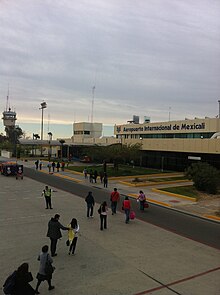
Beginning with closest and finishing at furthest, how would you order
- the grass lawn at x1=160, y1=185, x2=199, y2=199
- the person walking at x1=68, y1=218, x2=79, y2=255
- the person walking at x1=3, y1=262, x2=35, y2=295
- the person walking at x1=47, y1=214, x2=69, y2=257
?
the person walking at x1=3, y1=262, x2=35, y2=295
the person walking at x1=47, y1=214, x2=69, y2=257
the person walking at x1=68, y1=218, x2=79, y2=255
the grass lawn at x1=160, y1=185, x2=199, y2=199

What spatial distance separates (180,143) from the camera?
3866 centimetres

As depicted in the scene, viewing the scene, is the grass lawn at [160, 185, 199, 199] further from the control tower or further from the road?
the control tower

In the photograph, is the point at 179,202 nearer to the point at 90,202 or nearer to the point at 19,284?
the point at 90,202

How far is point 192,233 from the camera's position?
A: 13664mm

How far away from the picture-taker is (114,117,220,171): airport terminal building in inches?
1430

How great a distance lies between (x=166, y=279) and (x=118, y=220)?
22.9 ft

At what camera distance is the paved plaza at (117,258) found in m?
8.20

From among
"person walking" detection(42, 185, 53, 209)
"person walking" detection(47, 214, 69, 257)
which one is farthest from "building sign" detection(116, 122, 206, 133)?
"person walking" detection(47, 214, 69, 257)

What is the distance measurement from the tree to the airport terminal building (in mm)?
8641

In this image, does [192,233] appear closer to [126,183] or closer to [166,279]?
[166,279]

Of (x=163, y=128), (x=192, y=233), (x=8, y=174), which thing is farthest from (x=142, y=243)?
(x=163, y=128)

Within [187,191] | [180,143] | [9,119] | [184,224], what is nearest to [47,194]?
[184,224]

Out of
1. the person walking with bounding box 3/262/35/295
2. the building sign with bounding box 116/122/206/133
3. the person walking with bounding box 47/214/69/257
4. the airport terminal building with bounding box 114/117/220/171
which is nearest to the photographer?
the person walking with bounding box 3/262/35/295

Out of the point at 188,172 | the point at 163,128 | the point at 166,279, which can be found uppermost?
the point at 163,128
